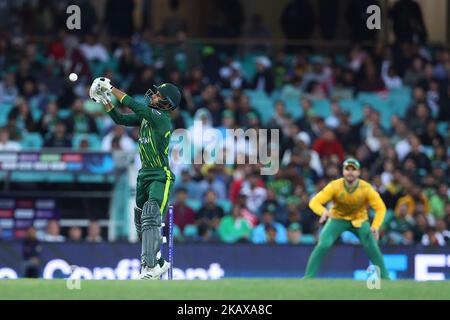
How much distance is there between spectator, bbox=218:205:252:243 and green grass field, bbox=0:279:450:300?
278 inches

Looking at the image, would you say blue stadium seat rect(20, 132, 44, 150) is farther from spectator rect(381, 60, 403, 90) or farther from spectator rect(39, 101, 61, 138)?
spectator rect(381, 60, 403, 90)

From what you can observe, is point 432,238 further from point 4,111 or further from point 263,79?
point 4,111

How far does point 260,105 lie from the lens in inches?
1154

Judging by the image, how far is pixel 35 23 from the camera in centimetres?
3094

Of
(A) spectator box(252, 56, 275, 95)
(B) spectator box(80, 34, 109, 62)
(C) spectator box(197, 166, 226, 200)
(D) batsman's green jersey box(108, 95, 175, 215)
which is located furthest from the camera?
(B) spectator box(80, 34, 109, 62)

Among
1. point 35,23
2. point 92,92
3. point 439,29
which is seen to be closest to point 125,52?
point 35,23

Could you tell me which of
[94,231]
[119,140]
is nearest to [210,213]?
[94,231]

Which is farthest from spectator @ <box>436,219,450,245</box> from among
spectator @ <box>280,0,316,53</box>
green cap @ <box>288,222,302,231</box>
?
spectator @ <box>280,0,316,53</box>

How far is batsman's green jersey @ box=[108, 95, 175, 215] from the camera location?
16875mm

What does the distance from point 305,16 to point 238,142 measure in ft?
17.7

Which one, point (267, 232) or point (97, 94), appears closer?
point (97, 94)

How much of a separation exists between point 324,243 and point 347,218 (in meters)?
0.54

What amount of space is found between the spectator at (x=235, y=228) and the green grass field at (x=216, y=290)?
7.05 metres

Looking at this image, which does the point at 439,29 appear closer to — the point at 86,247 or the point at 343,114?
the point at 343,114
